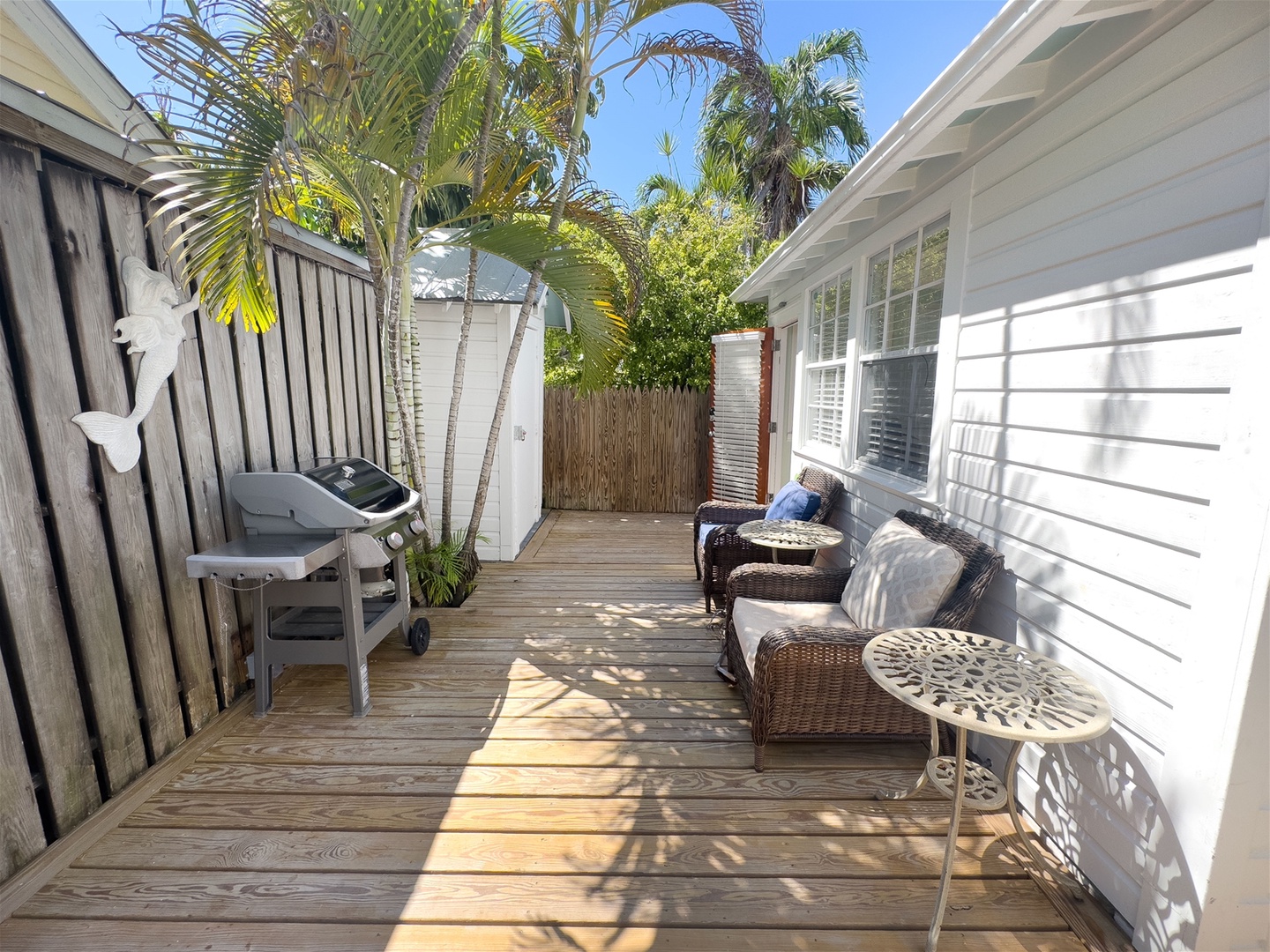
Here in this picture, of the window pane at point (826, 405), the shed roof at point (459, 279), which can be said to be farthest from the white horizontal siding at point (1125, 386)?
the shed roof at point (459, 279)

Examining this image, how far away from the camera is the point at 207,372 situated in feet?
8.64

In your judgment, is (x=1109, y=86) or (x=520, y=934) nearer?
(x=520, y=934)

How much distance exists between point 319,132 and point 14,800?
98.6 inches

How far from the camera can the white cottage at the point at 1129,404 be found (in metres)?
1.36

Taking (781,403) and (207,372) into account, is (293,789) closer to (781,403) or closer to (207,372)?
(207,372)

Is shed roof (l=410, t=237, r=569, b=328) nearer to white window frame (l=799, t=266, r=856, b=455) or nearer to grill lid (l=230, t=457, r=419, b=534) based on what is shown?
white window frame (l=799, t=266, r=856, b=455)

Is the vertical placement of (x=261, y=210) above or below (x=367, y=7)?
below

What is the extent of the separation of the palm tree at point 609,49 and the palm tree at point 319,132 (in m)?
0.54

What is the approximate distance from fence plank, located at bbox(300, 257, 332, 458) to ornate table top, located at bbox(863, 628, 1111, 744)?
315cm

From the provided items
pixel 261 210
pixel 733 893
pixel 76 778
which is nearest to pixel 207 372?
pixel 261 210

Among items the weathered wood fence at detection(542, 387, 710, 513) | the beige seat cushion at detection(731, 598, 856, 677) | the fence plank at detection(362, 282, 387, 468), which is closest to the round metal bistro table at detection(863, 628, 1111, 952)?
the beige seat cushion at detection(731, 598, 856, 677)

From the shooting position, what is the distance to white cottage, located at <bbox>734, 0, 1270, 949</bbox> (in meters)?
1.36

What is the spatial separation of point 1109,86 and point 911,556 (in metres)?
1.63

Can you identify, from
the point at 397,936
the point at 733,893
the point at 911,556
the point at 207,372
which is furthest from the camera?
the point at 207,372
